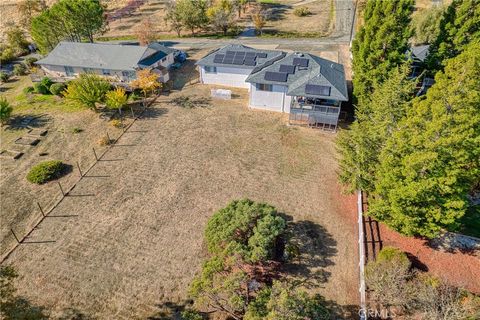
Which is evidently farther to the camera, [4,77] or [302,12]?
[302,12]

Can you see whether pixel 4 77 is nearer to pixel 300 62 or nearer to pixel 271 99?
pixel 271 99

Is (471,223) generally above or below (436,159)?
below

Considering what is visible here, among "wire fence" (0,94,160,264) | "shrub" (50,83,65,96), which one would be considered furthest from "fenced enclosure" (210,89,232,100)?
"shrub" (50,83,65,96)

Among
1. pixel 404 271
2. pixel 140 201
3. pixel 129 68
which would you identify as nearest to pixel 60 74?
pixel 129 68

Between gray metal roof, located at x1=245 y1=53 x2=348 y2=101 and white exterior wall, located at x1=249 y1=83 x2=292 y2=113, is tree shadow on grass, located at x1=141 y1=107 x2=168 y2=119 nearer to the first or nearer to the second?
white exterior wall, located at x1=249 y1=83 x2=292 y2=113

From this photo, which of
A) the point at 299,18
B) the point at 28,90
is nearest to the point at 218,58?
the point at 28,90

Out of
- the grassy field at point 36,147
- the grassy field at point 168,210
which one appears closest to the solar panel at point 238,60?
the grassy field at point 168,210

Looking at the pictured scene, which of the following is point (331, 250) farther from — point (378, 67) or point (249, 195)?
point (378, 67)
